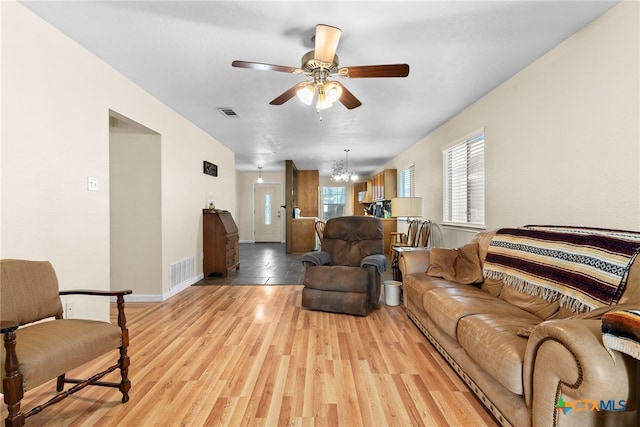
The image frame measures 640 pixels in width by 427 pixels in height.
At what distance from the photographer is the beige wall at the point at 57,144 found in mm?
2016

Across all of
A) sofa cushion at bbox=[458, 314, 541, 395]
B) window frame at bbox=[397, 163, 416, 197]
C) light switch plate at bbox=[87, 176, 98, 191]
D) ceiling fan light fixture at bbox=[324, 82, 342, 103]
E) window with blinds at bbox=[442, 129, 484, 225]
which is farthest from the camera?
window frame at bbox=[397, 163, 416, 197]

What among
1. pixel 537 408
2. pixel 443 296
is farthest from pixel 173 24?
pixel 537 408

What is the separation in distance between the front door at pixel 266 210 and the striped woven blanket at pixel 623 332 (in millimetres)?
9976

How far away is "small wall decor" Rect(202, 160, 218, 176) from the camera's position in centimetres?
522

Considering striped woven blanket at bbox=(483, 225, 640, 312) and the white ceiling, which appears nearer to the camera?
striped woven blanket at bbox=(483, 225, 640, 312)

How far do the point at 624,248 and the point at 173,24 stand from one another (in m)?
3.07

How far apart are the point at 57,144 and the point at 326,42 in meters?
2.12

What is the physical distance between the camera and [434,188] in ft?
17.5

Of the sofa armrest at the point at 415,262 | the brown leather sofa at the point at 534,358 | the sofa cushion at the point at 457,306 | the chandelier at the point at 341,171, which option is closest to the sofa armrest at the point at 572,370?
the brown leather sofa at the point at 534,358

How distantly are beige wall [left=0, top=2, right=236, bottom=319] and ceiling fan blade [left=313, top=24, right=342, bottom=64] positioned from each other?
195cm

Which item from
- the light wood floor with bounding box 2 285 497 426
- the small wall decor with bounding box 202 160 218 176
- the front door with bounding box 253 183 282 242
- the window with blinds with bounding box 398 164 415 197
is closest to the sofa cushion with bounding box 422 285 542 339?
the light wood floor with bounding box 2 285 497 426

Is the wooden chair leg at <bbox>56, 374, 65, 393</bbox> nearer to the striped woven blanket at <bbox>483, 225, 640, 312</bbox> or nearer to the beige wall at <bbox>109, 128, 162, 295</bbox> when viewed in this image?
the beige wall at <bbox>109, 128, 162, 295</bbox>

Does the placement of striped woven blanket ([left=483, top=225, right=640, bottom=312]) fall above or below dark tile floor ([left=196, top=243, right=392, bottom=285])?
above

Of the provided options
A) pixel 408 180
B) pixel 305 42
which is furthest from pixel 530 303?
pixel 408 180
